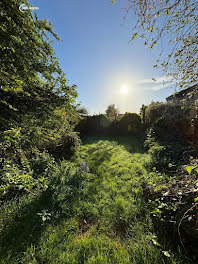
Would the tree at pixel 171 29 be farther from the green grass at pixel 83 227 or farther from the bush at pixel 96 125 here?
the bush at pixel 96 125

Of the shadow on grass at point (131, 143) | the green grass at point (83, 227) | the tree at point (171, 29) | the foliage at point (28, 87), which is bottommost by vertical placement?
the green grass at point (83, 227)

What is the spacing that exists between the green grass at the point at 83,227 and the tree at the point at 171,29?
123 inches

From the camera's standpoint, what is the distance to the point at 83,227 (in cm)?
211

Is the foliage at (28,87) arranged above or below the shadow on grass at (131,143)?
above

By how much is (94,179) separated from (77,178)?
65cm

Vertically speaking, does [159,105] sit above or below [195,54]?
above

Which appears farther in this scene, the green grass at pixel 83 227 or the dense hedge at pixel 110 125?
the dense hedge at pixel 110 125

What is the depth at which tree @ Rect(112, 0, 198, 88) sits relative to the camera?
1.89 m

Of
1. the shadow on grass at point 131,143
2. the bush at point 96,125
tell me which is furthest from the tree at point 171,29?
the bush at point 96,125

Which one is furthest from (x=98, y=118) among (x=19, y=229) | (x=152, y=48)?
(x=19, y=229)

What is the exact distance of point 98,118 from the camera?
12.0m

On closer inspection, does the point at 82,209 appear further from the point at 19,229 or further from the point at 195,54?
the point at 195,54

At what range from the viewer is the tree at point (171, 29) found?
1887 millimetres

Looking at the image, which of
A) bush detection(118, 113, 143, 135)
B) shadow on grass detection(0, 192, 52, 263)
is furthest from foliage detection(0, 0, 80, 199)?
bush detection(118, 113, 143, 135)
